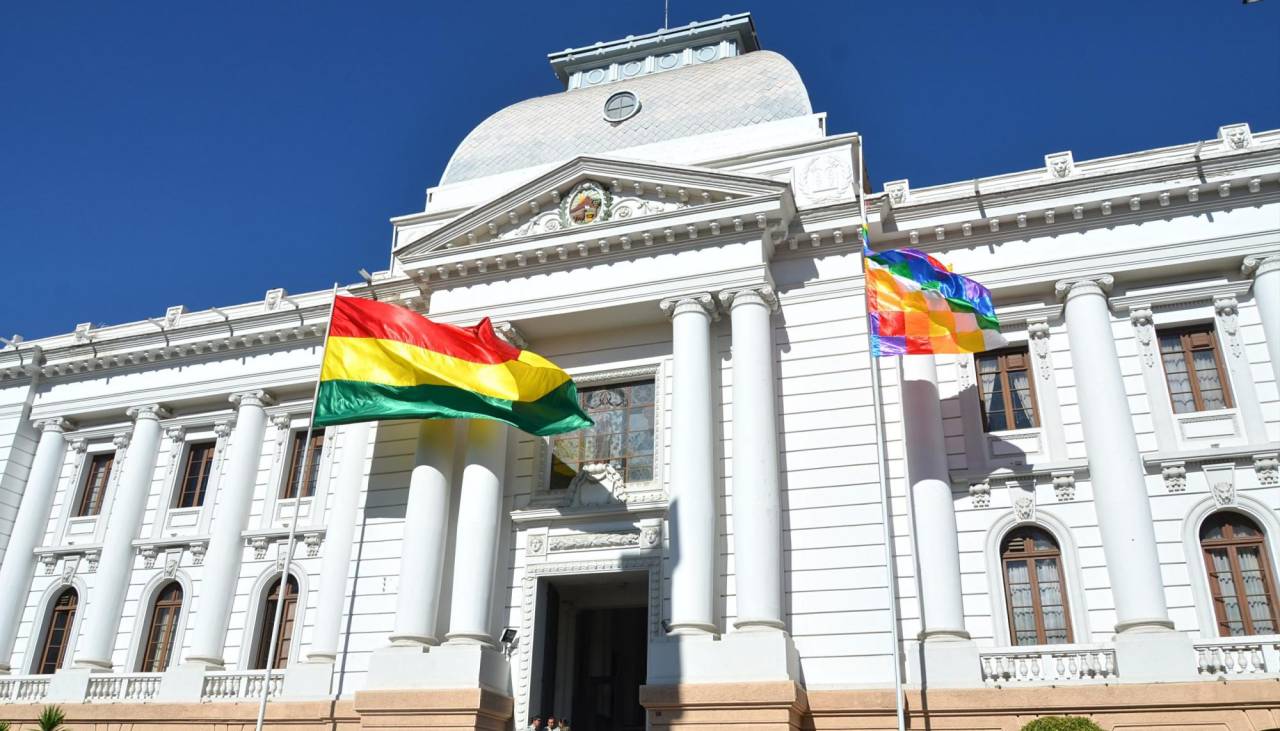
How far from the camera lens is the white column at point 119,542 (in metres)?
26.8

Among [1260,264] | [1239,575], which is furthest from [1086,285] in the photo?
[1239,575]

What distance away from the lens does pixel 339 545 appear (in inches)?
995

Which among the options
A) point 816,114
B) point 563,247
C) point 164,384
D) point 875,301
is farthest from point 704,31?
point 164,384

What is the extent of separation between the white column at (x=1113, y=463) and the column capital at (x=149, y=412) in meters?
24.0

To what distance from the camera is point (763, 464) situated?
21.2 meters

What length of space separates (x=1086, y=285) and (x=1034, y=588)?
6.52 meters

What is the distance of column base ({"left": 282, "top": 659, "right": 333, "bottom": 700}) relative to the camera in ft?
77.3

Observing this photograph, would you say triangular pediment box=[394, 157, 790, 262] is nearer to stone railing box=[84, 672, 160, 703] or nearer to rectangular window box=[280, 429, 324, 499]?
rectangular window box=[280, 429, 324, 499]

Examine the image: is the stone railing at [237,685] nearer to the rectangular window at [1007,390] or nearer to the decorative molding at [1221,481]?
the rectangular window at [1007,390]

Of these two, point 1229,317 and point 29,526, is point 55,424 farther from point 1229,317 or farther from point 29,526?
point 1229,317

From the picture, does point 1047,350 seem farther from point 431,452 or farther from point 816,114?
point 431,452

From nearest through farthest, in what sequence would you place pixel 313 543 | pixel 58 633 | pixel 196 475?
1. pixel 313 543
2. pixel 58 633
3. pixel 196 475

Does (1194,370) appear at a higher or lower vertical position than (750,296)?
lower

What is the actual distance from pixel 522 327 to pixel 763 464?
23.8 ft
